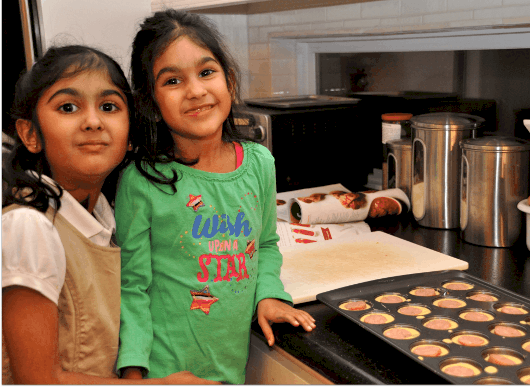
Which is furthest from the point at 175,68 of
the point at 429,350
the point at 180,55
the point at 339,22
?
the point at 339,22

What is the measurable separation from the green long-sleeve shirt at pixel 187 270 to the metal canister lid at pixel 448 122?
69 centimetres

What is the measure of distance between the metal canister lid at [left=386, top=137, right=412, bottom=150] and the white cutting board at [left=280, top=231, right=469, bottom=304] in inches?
14.4

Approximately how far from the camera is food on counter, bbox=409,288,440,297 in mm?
1003

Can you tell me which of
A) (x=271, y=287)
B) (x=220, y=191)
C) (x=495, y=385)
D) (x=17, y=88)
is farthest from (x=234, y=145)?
(x=495, y=385)

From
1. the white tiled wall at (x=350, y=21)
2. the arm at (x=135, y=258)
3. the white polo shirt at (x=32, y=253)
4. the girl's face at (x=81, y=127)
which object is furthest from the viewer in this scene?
the white tiled wall at (x=350, y=21)

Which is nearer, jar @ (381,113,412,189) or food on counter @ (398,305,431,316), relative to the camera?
food on counter @ (398,305,431,316)

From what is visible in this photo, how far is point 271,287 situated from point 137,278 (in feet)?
0.80

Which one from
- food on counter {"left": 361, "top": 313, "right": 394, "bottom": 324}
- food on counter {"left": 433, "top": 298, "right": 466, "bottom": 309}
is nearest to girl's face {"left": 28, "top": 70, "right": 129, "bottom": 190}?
food on counter {"left": 361, "top": 313, "right": 394, "bottom": 324}

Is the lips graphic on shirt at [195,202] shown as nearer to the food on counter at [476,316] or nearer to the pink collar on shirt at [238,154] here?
the pink collar on shirt at [238,154]

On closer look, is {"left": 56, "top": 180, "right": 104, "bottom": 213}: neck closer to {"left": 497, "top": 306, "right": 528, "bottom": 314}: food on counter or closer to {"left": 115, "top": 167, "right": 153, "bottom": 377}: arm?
{"left": 115, "top": 167, "right": 153, "bottom": 377}: arm

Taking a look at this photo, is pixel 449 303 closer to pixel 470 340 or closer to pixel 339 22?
pixel 470 340

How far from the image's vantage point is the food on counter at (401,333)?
2.82ft

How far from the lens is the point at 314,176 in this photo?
1.83 meters

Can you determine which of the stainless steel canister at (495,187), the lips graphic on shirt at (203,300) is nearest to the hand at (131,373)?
the lips graphic on shirt at (203,300)
